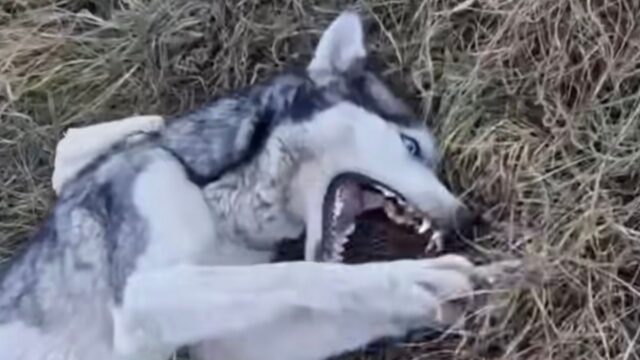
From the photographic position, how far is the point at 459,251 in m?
3.00

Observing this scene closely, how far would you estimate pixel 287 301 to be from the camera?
2.85 meters

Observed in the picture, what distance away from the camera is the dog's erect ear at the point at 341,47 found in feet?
10.4

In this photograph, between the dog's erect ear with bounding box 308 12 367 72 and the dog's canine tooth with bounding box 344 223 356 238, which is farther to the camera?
the dog's erect ear with bounding box 308 12 367 72

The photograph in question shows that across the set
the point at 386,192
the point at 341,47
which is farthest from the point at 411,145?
the point at 341,47

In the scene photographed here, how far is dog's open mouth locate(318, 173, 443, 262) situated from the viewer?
2975mm

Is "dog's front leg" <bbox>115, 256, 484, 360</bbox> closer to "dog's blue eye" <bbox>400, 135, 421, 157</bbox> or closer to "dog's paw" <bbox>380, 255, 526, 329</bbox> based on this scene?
"dog's paw" <bbox>380, 255, 526, 329</bbox>

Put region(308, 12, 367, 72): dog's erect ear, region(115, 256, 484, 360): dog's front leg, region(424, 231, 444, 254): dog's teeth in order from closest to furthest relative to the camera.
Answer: region(115, 256, 484, 360): dog's front leg < region(424, 231, 444, 254): dog's teeth < region(308, 12, 367, 72): dog's erect ear

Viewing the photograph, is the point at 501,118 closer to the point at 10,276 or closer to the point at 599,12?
the point at 599,12

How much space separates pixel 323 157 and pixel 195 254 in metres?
0.26

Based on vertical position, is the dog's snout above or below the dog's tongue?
below

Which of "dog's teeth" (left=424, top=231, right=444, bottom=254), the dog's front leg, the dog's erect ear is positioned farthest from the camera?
the dog's erect ear

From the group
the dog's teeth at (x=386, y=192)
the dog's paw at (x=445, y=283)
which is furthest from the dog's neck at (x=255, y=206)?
the dog's paw at (x=445, y=283)

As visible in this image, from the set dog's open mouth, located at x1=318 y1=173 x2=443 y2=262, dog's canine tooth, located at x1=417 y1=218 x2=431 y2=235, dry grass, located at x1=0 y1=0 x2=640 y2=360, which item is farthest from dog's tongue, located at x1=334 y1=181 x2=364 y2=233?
dry grass, located at x1=0 y1=0 x2=640 y2=360

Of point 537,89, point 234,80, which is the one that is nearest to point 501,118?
point 537,89
